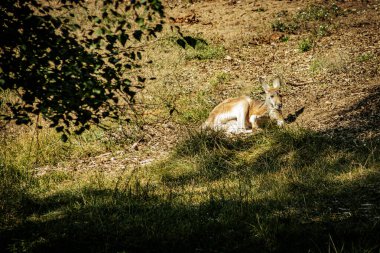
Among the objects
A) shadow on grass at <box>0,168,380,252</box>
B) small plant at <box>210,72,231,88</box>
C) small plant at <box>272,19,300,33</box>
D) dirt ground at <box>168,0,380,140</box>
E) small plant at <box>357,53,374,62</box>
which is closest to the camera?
shadow on grass at <box>0,168,380,252</box>

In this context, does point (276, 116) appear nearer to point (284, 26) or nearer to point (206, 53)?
point (206, 53)

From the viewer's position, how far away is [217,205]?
18.9 feet

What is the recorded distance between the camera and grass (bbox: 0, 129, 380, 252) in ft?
15.7

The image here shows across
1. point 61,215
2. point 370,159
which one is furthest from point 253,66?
point 61,215

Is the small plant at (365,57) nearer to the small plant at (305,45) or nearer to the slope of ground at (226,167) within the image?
the slope of ground at (226,167)

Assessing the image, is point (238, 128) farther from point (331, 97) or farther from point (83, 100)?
point (83, 100)

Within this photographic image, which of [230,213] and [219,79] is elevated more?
[219,79]

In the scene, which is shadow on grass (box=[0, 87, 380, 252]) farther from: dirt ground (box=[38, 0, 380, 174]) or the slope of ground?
dirt ground (box=[38, 0, 380, 174])

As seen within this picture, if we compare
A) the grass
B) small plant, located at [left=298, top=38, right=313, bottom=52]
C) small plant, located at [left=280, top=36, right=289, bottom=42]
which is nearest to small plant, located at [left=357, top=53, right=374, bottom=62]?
small plant, located at [left=298, top=38, right=313, bottom=52]

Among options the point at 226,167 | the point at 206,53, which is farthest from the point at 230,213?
the point at 206,53

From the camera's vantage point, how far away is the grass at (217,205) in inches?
188

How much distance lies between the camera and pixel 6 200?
6293 mm

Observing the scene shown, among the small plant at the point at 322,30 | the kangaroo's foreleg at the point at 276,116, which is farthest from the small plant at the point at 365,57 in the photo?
the kangaroo's foreleg at the point at 276,116

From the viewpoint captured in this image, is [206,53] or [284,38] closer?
[206,53]
